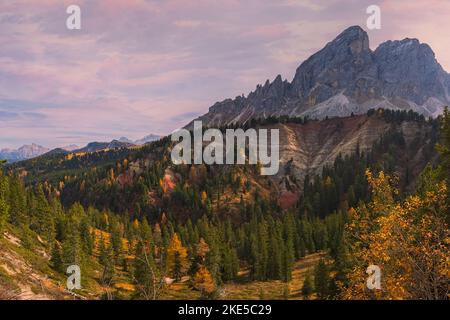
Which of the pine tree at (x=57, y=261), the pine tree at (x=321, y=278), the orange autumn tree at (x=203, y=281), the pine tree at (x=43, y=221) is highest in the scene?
the pine tree at (x=43, y=221)

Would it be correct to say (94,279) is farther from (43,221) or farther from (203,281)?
(203,281)

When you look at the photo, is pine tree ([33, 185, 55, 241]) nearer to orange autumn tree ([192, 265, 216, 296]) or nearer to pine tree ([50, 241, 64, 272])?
pine tree ([50, 241, 64, 272])

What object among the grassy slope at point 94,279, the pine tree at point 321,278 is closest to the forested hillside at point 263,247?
the pine tree at point 321,278

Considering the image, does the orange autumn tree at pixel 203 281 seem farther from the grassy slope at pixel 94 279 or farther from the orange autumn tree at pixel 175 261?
the orange autumn tree at pixel 175 261

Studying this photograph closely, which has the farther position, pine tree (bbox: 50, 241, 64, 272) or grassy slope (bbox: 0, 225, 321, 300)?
pine tree (bbox: 50, 241, 64, 272)

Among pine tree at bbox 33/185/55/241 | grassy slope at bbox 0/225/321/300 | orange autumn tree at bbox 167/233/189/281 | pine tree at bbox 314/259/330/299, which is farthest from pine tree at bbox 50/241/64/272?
pine tree at bbox 314/259/330/299

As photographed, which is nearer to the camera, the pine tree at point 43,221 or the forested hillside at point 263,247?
the forested hillside at point 263,247

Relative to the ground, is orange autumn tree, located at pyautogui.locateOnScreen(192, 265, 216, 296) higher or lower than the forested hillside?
lower

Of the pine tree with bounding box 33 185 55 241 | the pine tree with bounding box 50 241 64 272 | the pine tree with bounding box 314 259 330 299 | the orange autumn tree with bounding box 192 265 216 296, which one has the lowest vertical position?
the orange autumn tree with bounding box 192 265 216 296

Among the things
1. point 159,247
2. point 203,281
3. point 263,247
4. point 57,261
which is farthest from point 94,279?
point 263,247

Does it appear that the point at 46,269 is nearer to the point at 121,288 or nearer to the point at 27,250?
the point at 27,250

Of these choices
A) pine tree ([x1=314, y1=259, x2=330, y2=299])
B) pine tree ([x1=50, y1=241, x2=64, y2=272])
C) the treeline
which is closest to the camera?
pine tree ([x1=50, y1=241, x2=64, y2=272])

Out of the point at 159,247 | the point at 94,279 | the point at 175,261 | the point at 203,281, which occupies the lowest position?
the point at 203,281
